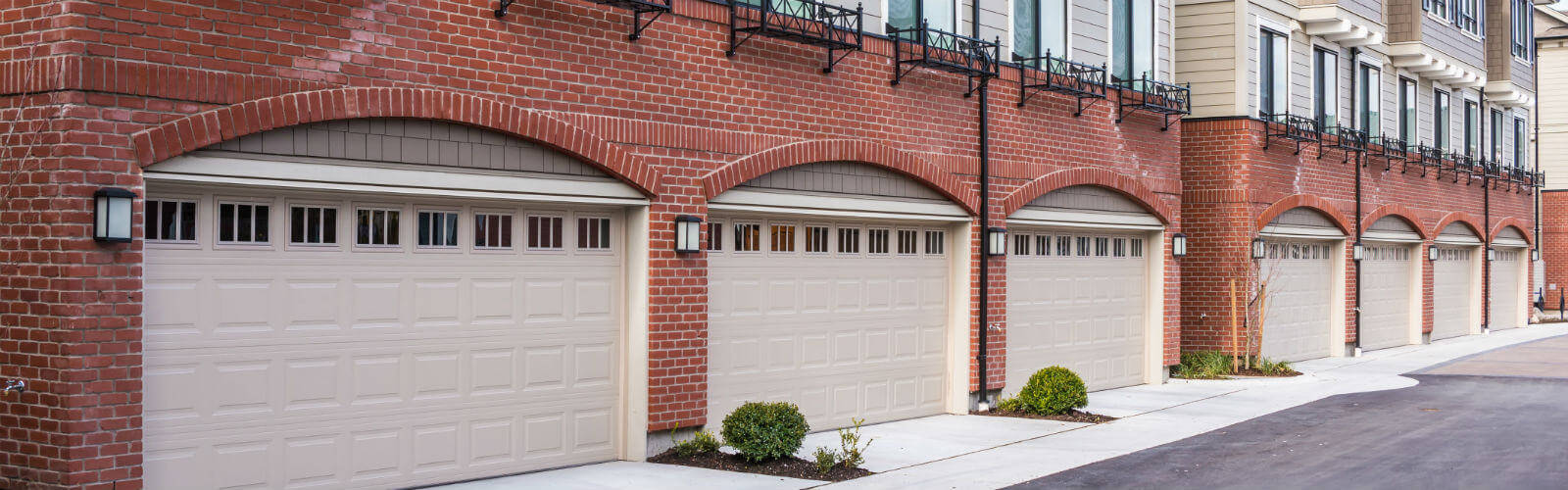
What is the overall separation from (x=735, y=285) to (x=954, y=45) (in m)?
4.22

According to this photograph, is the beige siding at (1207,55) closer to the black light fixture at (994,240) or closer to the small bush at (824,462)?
the black light fixture at (994,240)

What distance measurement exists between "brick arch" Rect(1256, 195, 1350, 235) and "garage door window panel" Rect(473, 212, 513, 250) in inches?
603

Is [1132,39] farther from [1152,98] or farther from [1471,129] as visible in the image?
[1471,129]

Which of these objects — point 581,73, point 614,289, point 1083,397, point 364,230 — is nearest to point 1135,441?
point 1083,397

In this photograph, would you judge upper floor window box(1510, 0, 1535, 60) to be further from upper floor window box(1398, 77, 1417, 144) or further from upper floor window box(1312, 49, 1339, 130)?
A: upper floor window box(1312, 49, 1339, 130)

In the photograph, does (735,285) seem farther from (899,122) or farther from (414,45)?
(414,45)

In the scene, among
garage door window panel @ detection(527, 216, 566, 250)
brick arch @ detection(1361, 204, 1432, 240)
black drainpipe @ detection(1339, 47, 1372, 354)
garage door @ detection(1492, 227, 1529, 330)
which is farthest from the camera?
garage door @ detection(1492, 227, 1529, 330)

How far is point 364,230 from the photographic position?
9984 millimetres

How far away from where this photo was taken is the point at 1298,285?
24.8 m

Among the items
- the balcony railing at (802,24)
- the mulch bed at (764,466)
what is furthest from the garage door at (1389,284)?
the mulch bed at (764,466)

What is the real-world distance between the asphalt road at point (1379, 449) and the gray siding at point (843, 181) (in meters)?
3.83

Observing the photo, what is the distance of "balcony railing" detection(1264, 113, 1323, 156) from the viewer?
22.9m

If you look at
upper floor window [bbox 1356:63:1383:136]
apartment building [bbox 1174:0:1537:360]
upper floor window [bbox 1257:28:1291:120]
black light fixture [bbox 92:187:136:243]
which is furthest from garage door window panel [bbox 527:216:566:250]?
upper floor window [bbox 1356:63:1383:136]

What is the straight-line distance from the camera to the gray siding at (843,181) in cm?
1341
